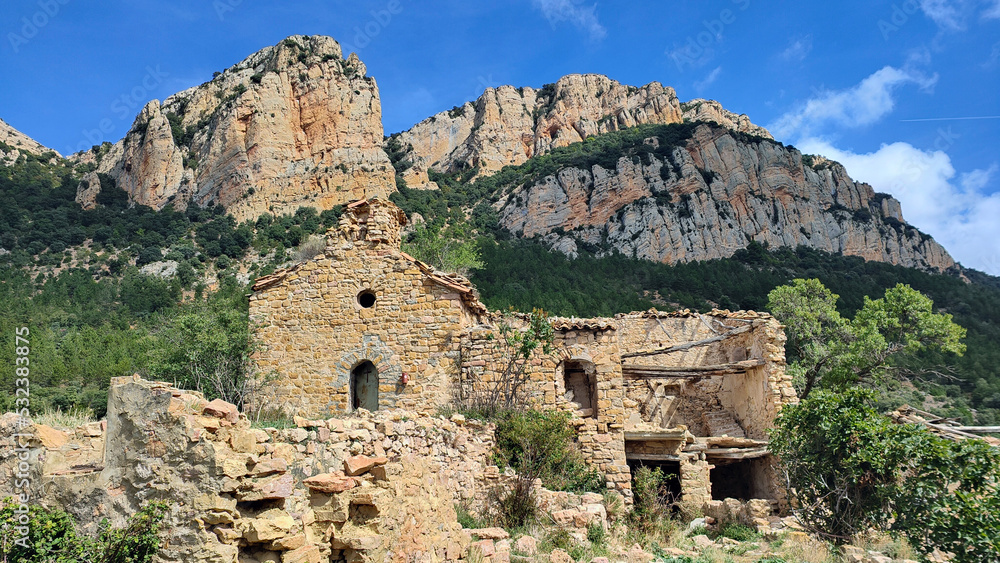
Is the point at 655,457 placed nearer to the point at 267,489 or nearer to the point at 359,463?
the point at 359,463

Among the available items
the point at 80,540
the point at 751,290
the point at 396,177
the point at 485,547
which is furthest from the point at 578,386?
the point at 396,177

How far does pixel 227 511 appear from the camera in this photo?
5.37 m

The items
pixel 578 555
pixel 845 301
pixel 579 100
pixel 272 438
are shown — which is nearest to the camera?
pixel 272 438

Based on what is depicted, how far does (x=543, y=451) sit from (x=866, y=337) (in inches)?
632

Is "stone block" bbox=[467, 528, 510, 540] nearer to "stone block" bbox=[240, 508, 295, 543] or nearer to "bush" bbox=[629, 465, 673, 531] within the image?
"stone block" bbox=[240, 508, 295, 543]

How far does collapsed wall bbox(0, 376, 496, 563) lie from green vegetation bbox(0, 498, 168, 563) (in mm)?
140

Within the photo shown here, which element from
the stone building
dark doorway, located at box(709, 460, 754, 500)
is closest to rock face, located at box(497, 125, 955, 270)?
dark doorway, located at box(709, 460, 754, 500)

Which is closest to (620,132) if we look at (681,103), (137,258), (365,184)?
(681,103)

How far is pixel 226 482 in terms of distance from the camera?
5.37 m

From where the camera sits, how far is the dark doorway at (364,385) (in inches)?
580

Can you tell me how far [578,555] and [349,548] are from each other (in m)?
4.32

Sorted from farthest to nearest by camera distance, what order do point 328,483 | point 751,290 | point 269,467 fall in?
point 751,290 → point 328,483 → point 269,467

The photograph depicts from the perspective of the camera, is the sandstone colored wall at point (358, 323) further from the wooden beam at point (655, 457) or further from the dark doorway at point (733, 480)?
the dark doorway at point (733, 480)

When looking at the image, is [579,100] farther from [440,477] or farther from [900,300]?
[440,477]
